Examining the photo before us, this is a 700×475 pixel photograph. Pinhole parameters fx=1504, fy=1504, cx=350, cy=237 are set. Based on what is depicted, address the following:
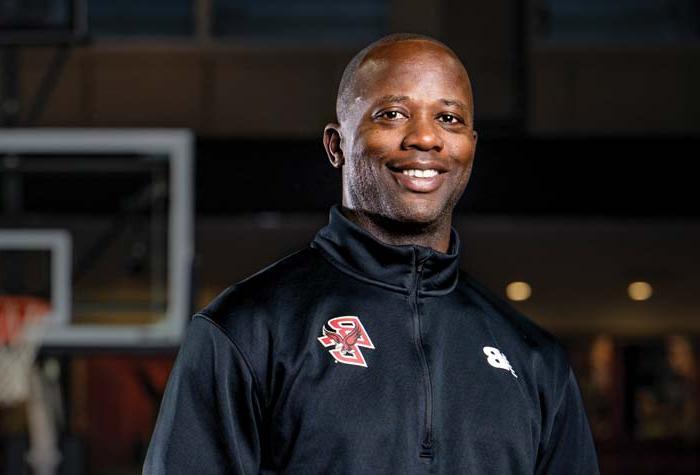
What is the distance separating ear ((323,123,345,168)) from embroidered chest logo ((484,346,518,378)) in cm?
29

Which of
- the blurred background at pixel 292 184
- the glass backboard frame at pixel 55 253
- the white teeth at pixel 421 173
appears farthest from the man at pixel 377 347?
the glass backboard frame at pixel 55 253

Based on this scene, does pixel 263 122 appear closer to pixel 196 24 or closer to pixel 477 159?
pixel 196 24

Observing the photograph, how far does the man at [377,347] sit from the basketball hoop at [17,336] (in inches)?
245

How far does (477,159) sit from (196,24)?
2.59 m

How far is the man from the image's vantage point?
5.50 feet

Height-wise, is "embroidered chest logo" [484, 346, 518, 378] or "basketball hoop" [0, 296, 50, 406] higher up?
"embroidered chest logo" [484, 346, 518, 378]

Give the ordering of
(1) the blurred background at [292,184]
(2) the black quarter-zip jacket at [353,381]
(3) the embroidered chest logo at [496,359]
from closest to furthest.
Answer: (2) the black quarter-zip jacket at [353,381], (3) the embroidered chest logo at [496,359], (1) the blurred background at [292,184]

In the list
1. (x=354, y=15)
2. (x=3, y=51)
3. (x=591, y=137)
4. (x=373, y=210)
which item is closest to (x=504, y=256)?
(x=591, y=137)

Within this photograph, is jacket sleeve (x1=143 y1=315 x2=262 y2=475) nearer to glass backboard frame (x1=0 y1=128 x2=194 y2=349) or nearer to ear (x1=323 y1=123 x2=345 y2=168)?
ear (x1=323 y1=123 x2=345 y2=168)

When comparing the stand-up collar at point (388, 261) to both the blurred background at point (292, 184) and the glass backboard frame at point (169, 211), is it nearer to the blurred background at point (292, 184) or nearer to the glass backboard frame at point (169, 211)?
the glass backboard frame at point (169, 211)

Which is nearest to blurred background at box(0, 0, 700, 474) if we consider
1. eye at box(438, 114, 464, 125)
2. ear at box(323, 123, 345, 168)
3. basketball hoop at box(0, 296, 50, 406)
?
basketball hoop at box(0, 296, 50, 406)

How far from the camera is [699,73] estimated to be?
982 cm

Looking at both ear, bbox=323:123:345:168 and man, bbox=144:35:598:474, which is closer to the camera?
man, bbox=144:35:598:474

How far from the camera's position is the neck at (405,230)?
176cm
